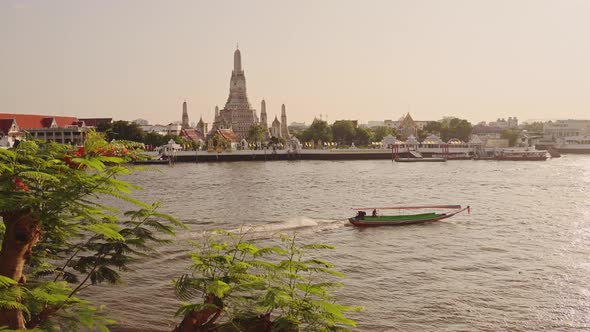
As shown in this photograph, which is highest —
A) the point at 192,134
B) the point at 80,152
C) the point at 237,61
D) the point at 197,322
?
the point at 237,61

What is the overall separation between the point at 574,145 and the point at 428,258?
146 meters

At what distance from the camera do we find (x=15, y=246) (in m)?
5.97

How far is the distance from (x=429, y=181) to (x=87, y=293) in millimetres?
55566

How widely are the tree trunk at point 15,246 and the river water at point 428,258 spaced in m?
2.13

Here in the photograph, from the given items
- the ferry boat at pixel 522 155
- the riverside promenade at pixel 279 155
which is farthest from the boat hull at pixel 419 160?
the ferry boat at pixel 522 155

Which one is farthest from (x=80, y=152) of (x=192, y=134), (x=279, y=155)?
(x=192, y=134)

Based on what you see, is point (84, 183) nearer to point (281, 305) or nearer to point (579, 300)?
point (281, 305)

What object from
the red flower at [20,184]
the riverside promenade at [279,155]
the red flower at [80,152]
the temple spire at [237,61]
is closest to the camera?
the red flower at [20,184]

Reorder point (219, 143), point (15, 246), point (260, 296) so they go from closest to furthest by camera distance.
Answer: point (15, 246)
point (260, 296)
point (219, 143)

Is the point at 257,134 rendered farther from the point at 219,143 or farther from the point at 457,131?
the point at 457,131

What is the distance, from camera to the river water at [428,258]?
57.8 ft

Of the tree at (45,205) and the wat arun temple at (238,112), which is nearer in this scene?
the tree at (45,205)

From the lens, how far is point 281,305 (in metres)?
6.02

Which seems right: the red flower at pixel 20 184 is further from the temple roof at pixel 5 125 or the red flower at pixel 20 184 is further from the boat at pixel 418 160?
the temple roof at pixel 5 125
